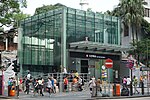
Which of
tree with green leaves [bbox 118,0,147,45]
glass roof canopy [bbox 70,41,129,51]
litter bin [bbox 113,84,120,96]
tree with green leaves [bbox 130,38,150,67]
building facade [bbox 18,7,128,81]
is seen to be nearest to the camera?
litter bin [bbox 113,84,120,96]

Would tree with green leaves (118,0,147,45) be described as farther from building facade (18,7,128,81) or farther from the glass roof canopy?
the glass roof canopy

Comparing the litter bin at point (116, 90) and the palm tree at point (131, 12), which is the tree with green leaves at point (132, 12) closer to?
the palm tree at point (131, 12)

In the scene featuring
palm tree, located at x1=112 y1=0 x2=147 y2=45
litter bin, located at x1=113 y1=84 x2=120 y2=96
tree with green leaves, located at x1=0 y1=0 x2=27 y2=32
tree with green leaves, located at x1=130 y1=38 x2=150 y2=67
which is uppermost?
palm tree, located at x1=112 y1=0 x2=147 y2=45

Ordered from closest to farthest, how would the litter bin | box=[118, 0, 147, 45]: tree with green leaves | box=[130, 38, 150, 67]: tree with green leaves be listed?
the litter bin → box=[130, 38, 150, 67]: tree with green leaves → box=[118, 0, 147, 45]: tree with green leaves

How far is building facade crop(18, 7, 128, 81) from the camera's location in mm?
43938

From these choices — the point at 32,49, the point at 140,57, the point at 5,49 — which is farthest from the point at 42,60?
the point at 140,57

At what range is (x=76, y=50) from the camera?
148ft

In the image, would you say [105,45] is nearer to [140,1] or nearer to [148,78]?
[148,78]

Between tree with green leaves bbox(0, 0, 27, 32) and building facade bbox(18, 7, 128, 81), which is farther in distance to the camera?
building facade bbox(18, 7, 128, 81)

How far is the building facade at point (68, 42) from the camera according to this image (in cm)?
4394

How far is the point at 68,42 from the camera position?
44.1 metres

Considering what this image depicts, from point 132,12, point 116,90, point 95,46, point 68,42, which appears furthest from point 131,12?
point 116,90

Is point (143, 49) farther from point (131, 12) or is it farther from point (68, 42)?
point (68, 42)

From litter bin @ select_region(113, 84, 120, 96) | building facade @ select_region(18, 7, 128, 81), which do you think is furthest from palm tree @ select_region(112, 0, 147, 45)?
litter bin @ select_region(113, 84, 120, 96)
